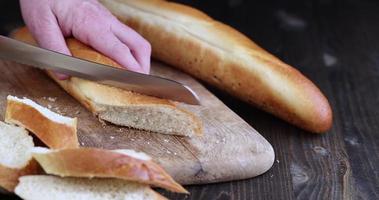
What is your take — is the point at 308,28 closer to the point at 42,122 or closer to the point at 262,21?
the point at 262,21

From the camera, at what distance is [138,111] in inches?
95.3

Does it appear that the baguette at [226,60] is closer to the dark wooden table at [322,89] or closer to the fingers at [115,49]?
the dark wooden table at [322,89]

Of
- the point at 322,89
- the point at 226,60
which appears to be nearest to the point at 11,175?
the point at 226,60

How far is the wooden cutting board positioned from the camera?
90.2 inches

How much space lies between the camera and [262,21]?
3631 millimetres

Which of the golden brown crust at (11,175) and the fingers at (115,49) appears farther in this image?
the fingers at (115,49)

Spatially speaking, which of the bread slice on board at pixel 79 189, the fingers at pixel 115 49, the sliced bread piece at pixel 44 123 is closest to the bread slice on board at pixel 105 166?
the bread slice on board at pixel 79 189

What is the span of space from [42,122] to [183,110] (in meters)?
0.47

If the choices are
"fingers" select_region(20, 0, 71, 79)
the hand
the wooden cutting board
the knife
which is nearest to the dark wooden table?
the wooden cutting board

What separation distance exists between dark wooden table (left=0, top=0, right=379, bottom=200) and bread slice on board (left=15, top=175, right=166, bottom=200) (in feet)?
0.60

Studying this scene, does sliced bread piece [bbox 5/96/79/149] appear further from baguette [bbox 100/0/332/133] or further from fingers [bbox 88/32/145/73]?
baguette [bbox 100/0/332/133]

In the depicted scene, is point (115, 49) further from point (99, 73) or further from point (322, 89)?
point (322, 89)

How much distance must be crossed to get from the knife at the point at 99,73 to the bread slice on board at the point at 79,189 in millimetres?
499

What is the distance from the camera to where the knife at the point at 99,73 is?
2449mm
